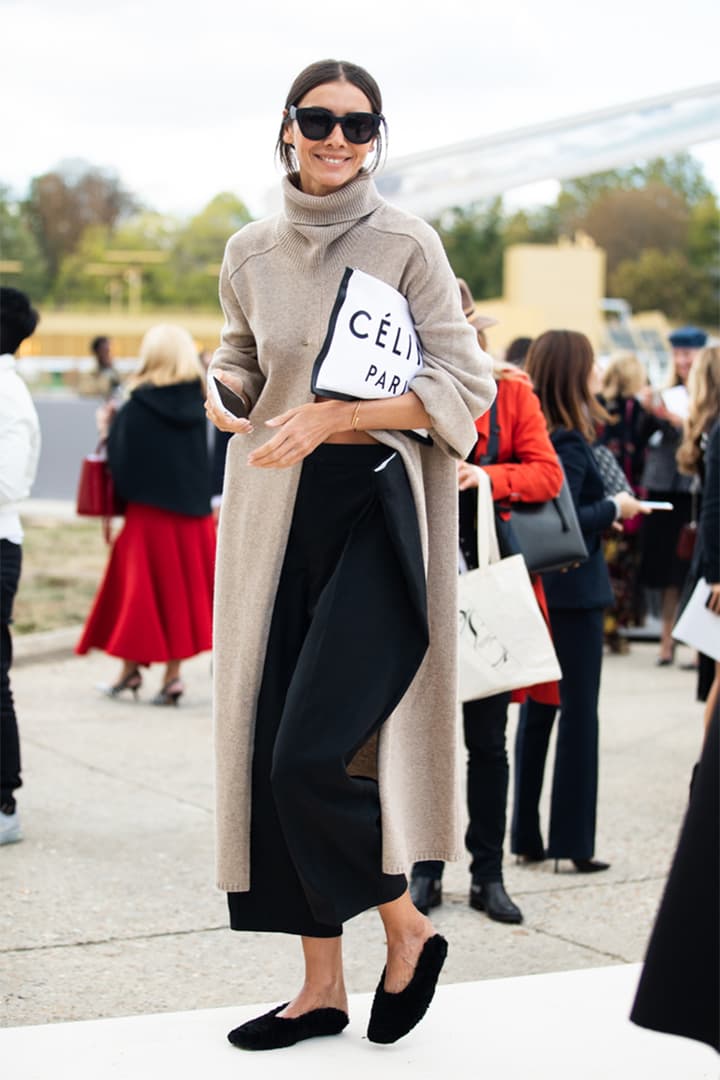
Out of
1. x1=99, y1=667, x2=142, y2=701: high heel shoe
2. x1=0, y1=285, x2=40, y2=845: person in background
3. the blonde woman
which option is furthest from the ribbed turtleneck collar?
x1=99, y1=667, x2=142, y2=701: high heel shoe

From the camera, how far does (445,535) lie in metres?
3.34

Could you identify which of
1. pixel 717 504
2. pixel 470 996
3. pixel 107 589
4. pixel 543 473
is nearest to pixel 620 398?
pixel 107 589

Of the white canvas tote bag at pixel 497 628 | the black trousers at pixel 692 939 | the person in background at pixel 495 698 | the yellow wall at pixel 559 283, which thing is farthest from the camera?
the yellow wall at pixel 559 283

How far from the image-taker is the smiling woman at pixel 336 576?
312cm

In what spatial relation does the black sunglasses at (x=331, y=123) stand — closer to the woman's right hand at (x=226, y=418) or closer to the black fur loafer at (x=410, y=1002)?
the woman's right hand at (x=226, y=418)

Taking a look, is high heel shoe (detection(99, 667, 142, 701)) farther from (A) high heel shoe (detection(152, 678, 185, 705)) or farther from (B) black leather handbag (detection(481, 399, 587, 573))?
(B) black leather handbag (detection(481, 399, 587, 573))

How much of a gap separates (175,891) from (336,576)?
2.17 m

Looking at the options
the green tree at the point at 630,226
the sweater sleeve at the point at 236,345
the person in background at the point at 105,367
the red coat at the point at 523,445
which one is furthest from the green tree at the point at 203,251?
the sweater sleeve at the point at 236,345

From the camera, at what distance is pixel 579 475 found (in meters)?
5.31

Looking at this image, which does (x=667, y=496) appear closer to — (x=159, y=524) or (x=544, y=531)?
(x=159, y=524)

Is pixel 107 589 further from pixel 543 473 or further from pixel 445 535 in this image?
pixel 445 535

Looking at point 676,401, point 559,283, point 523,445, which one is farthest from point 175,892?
point 559,283

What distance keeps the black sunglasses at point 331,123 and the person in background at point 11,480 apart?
2392 mm

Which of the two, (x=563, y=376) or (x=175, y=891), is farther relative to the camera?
(x=563, y=376)
